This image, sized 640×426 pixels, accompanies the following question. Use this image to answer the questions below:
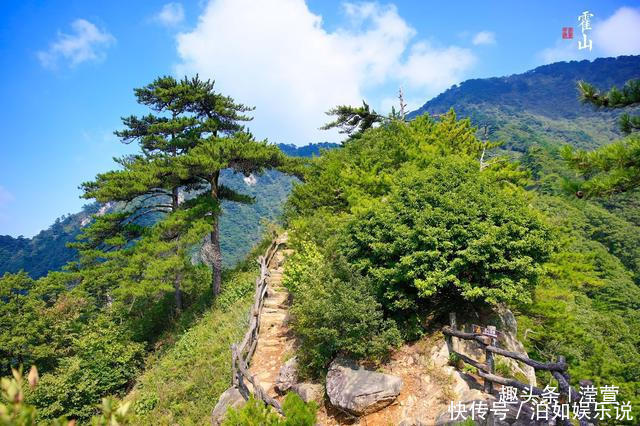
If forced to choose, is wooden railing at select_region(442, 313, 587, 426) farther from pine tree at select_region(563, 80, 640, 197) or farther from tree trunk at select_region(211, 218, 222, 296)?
tree trunk at select_region(211, 218, 222, 296)

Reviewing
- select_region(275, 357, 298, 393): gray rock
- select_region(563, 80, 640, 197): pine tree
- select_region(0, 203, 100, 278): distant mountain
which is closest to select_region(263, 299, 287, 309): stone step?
select_region(275, 357, 298, 393): gray rock

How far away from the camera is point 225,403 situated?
8.58 m

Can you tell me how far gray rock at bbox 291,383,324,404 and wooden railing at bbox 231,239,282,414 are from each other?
2.12ft

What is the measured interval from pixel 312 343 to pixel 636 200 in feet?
210

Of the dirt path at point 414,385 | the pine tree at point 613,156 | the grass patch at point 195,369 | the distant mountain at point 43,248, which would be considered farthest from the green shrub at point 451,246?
the distant mountain at point 43,248

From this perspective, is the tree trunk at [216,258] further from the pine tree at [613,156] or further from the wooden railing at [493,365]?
the pine tree at [613,156]

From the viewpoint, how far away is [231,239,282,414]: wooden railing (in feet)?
24.7

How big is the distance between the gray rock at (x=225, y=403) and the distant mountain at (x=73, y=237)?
235ft

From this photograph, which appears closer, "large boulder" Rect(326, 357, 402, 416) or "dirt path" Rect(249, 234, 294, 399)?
"large boulder" Rect(326, 357, 402, 416)

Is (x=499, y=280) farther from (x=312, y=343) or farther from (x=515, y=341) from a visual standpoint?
(x=312, y=343)

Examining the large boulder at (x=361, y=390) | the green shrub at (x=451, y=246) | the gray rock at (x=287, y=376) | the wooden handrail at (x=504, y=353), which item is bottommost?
the gray rock at (x=287, y=376)

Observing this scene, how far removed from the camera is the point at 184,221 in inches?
593

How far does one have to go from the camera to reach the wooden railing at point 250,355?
7514mm

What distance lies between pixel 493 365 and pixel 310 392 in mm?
3847
